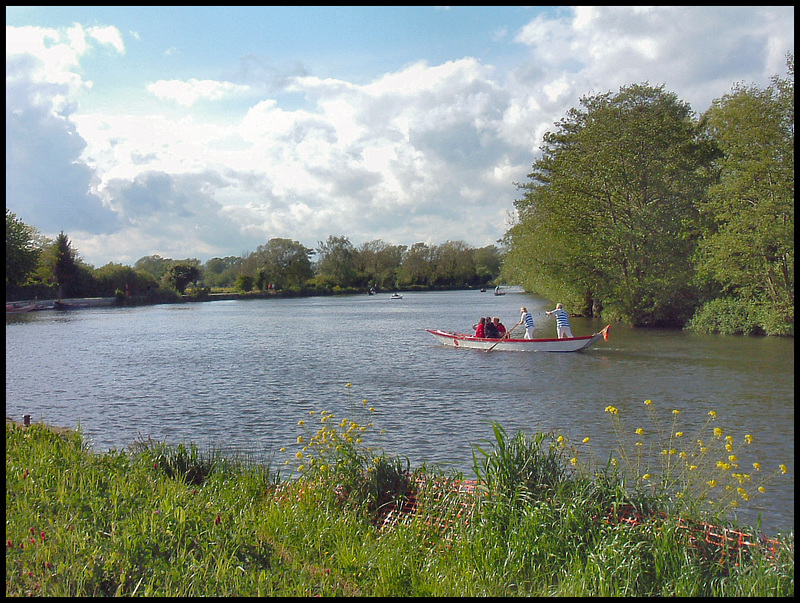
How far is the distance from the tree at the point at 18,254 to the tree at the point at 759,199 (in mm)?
61412

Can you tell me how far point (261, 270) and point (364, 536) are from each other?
114 metres

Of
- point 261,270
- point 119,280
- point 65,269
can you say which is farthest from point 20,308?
point 261,270

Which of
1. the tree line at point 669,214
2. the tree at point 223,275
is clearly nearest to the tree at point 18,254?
the tree line at point 669,214

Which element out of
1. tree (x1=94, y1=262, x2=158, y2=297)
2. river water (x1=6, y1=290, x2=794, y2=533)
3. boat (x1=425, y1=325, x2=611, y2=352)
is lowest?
river water (x1=6, y1=290, x2=794, y2=533)

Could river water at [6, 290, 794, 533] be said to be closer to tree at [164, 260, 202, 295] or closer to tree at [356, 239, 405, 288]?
→ tree at [164, 260, 202, 295]

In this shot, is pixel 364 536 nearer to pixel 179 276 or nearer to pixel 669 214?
pixel 669 214

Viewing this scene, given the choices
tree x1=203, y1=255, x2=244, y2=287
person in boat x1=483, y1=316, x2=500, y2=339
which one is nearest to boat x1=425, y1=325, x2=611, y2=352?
person in boat x1=483, y1=316, x2=500, y2=339

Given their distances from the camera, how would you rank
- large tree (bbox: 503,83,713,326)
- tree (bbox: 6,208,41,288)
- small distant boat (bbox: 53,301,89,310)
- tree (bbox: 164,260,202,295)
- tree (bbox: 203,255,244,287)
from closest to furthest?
1. large tree (bbox: 503,83,713,326)
2. tree (bbox: 6,208,41,288)
3. small distant boat (bbox: 53,301,89,310)
4. tree (bbox: 164,260,202,295)
5. tree (bbox: 203,255,244,287)

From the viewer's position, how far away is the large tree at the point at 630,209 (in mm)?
34750

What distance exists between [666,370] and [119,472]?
17819 mm

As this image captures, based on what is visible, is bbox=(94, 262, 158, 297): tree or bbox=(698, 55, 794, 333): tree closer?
bbox=(698, 55, 794, 333): tree

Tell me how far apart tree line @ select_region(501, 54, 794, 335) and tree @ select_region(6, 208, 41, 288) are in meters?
50.6

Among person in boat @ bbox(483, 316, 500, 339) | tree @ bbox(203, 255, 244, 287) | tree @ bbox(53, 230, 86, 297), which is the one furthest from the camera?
tree @ bbox(203, 255, 244, 287)

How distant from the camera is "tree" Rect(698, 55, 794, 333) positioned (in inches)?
1050
